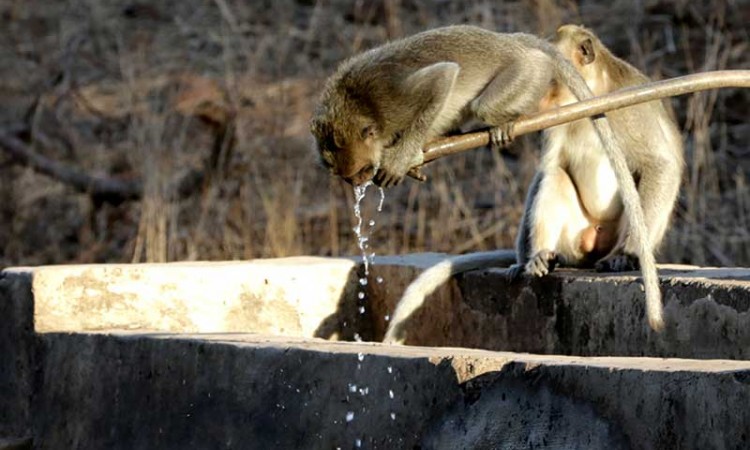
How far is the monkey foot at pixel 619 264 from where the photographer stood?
22.1 ft

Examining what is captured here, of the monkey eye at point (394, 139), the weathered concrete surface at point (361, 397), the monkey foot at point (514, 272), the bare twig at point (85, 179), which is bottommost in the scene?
the weathered concrete surface at point (361, 397)

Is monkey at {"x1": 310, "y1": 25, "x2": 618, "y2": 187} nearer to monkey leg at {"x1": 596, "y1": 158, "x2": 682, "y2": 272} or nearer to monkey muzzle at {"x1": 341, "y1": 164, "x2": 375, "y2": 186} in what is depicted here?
monkey muzzle at {"x1": 341, "y1": 164, "x2": 375, "y2": 186}

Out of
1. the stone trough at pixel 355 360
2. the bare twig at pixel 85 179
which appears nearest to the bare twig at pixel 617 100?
the stone trough at pixel 355 360

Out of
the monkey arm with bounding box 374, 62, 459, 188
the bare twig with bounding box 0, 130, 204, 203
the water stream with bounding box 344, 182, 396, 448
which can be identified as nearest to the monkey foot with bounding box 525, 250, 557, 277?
the water stream with bounding box 344, 182, 396, 448

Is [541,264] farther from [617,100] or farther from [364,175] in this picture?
[617,100]

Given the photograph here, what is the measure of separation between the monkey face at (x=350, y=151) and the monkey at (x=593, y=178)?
4.98 ft

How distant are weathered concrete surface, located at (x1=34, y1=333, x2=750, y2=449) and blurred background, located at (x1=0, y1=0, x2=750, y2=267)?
14.0 feet

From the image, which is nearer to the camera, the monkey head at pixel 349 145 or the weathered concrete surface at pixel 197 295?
the monkey head at pixel 349 145

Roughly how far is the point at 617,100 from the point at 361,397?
1.29 metres

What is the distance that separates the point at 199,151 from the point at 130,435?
24.7ft

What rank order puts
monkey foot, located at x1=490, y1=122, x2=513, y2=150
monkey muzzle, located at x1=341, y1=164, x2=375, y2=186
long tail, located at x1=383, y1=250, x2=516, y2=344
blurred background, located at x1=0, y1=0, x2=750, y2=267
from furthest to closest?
blurred background, located at x1=0, y1=0, x2=750, y2=267 → long tail, located at x1=383, y1=250, x2=516, y2=344 → monkey muzzle, located at x1=341, y1=164, x2=375, y2=186 → monkey foot, located at x1=490, y1=122, x2=513, y2=150

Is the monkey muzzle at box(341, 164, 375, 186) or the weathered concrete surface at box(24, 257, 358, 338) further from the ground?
the monkey muzzle at box(341, 164, 375, 186)

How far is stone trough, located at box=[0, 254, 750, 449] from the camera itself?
12.5ft

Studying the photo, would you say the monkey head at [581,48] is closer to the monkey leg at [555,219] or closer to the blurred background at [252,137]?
the monkey leg at [555,219]
